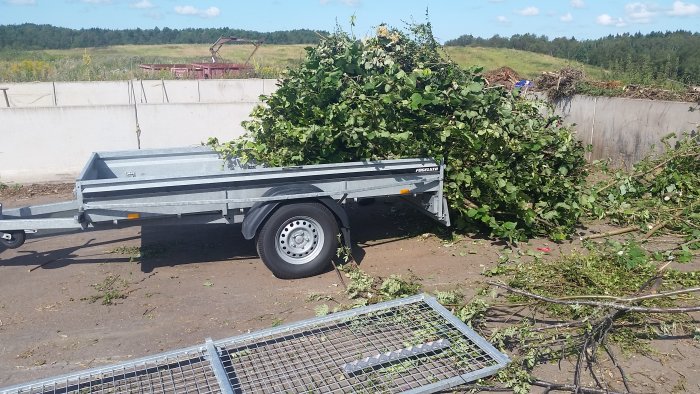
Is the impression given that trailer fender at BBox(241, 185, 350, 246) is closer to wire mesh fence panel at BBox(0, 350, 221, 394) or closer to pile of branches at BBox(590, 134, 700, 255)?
wire mesh fence panel at BBox(0, 350, 221, 394)

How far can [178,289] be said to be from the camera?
6125 millimetres

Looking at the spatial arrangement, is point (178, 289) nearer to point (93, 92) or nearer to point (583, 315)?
point (583, 315)

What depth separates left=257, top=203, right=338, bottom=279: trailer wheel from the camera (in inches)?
240

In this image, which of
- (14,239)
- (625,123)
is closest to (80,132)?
(14,239)

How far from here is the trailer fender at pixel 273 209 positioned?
19.7 feet

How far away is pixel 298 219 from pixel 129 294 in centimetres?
186

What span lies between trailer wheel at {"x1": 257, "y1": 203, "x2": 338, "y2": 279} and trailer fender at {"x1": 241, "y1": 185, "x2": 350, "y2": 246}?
0.07 meters

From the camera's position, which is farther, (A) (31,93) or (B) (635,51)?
(A) (31,93)

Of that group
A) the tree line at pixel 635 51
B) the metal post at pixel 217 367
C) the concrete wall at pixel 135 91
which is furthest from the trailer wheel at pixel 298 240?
the concrete wall at pixel 135 91

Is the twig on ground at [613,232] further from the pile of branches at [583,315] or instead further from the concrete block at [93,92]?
the concrete block at [93,92]

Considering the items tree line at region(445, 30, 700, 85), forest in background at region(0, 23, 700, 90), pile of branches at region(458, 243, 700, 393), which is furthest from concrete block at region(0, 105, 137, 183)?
tree line at region(445, 30, 700, 85)

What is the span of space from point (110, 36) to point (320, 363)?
104695 mm

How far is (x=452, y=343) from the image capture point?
4.74m

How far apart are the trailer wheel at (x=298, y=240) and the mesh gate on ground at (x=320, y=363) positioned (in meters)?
1.27
